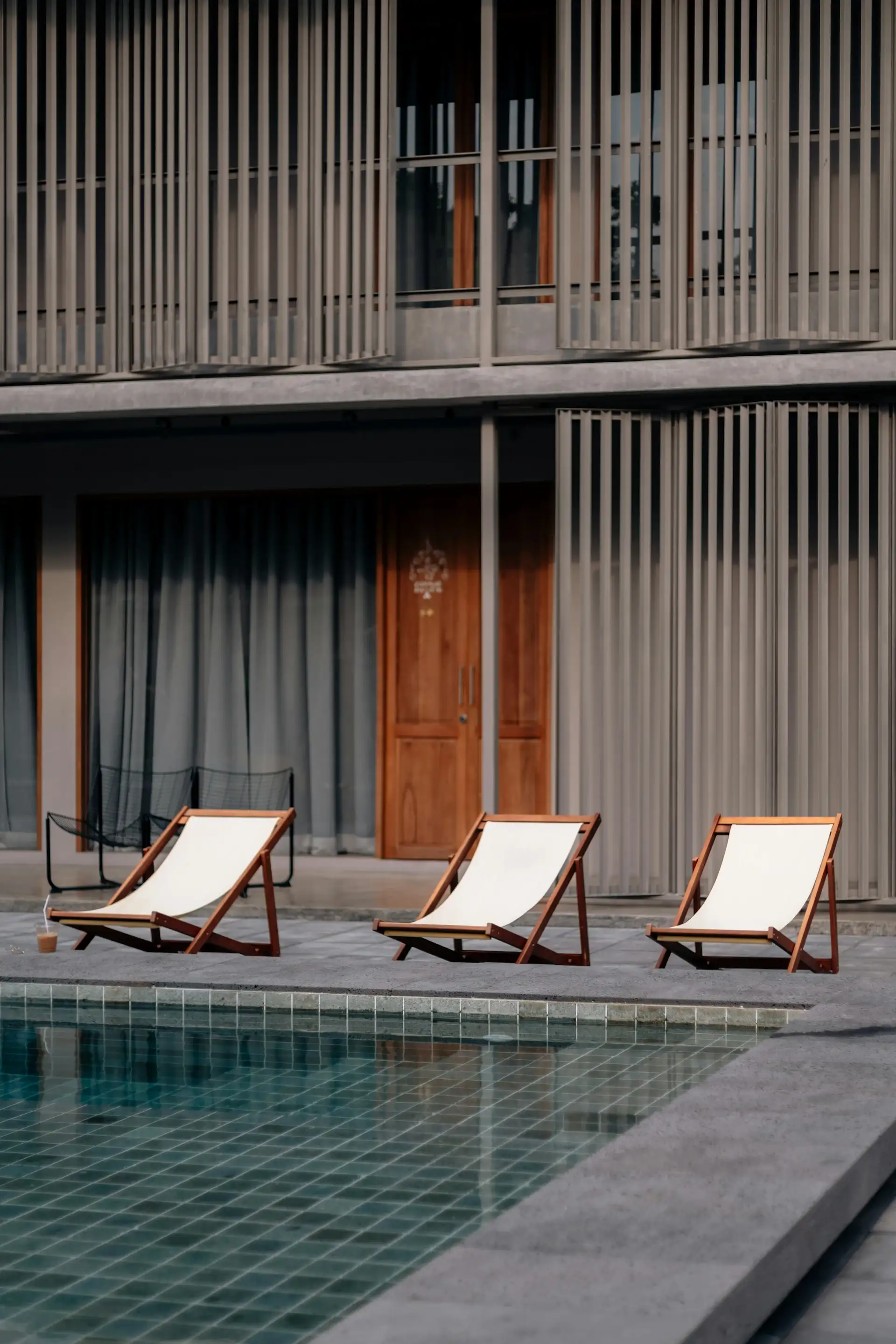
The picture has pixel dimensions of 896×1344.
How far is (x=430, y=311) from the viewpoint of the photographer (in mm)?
10742

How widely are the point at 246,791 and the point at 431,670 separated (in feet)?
4.74

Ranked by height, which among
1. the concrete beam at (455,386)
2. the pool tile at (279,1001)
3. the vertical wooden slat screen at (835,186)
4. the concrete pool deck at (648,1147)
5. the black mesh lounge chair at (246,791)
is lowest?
the pool tile at (279,1001)

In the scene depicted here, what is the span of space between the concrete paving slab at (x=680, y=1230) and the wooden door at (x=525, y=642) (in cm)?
659

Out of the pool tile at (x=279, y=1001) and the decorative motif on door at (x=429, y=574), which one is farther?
the decorative motif on door at (x=429, y=574)

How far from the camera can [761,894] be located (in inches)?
298

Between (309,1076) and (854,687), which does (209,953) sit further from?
(854,687)

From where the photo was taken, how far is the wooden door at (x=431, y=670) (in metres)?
11.9

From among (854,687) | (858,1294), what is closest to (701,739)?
(854,687)

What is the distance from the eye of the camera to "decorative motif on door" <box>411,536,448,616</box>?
12.0 meters

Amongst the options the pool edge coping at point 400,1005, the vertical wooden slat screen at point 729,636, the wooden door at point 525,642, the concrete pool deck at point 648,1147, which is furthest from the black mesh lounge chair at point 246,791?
the pool edge coping at point 400,1005

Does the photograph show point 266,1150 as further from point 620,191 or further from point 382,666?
point 382,666

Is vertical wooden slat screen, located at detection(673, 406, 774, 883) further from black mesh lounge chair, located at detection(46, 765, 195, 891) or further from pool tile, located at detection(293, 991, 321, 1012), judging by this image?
black mesh lounge chair, located at detection(46, 765, 195, 891)

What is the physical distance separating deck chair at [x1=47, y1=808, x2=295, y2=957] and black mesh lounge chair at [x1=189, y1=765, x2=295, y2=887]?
3295 mm

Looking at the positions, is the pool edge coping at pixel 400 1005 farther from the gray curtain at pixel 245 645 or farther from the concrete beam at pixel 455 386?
the gray curtain at pixel 245 645
